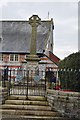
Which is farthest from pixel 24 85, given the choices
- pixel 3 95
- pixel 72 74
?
pixel 72 74

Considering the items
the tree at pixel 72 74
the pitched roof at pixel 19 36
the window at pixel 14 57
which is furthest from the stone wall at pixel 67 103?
the window at pixel 14 57

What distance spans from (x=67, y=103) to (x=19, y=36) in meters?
34.7

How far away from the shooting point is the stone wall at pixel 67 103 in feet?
32.4

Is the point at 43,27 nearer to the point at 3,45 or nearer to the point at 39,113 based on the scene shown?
the point at 3,45

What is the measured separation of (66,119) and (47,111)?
92 centimetres

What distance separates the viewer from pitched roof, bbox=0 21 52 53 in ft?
135

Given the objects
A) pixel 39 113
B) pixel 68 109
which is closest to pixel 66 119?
pixel 68 109

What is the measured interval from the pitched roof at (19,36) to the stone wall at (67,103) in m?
29.2

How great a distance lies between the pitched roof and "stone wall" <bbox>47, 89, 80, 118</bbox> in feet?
95.8

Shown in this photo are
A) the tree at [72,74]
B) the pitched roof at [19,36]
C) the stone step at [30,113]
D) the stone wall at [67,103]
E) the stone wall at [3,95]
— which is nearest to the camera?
the stone wall at [67,103]

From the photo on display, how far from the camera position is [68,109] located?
10.0 m

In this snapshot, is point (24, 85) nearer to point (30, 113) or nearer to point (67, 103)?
point (30, 113)

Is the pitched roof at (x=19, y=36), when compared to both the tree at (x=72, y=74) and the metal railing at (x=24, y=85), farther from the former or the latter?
the tree at (x=72, y=74)

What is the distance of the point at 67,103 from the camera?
396 inches
